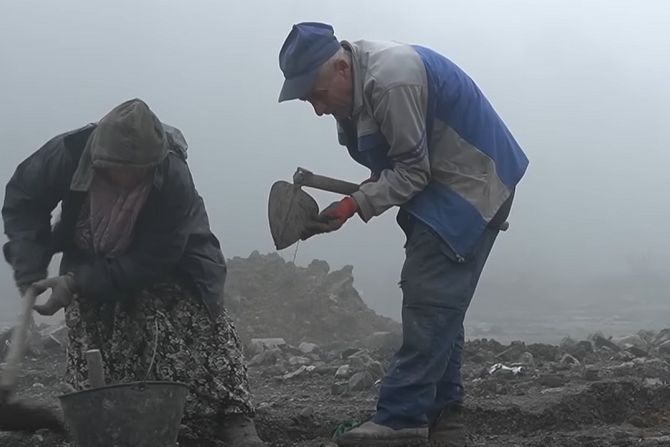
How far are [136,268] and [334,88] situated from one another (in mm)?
986

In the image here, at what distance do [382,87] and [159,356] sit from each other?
133 cm

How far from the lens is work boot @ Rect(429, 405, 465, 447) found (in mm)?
4207

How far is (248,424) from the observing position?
163 inches

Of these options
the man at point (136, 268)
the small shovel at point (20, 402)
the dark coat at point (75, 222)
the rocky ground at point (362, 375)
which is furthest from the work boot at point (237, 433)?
the small shovel at point (20, 402)

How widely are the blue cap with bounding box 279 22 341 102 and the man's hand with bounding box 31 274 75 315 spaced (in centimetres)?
104

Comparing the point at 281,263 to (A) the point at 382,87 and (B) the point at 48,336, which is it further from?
(A) the point at 382,87

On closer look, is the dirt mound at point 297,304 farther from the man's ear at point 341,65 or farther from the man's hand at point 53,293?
the man's ear at point 341,65

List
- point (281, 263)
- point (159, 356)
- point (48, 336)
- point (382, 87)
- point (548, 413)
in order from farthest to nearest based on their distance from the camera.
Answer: point (281, 263), point (48, 336), point (548, 413), point (159, 356), point (382, 87)

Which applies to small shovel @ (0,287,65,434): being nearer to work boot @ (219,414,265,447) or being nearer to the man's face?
work boot @ (219,414,265,447)

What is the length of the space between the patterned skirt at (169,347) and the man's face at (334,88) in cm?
93

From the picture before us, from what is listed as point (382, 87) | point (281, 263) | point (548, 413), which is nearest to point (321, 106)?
point (382, 87)

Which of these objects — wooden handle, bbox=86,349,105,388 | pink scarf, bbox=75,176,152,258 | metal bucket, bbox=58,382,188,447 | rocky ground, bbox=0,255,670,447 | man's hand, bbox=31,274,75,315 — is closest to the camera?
metal bucket, bbox=58,382,188,447

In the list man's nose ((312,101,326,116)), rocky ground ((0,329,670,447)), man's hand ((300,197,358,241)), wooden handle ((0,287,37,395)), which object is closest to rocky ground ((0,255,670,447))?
rocky ground ((0,329,670,447))

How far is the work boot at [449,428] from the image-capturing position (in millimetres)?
4207
